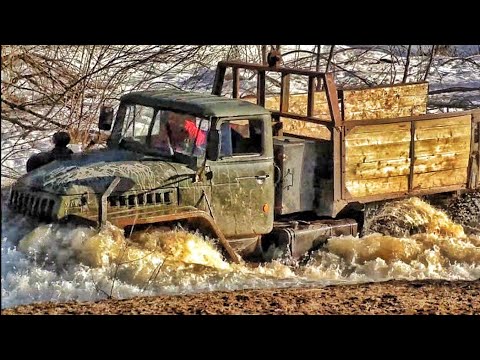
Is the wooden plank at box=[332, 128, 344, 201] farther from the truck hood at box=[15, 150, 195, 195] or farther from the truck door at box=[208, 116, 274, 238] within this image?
the truck hood at box=[15, 150, 195, 195]

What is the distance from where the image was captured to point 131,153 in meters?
8.84

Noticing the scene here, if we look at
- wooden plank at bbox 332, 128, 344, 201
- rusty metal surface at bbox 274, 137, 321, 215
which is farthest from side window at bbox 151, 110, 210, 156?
wooden plank at bbox 332, 128, 344, 201

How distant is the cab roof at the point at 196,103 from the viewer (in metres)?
8.52

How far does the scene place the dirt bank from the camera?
7023mm

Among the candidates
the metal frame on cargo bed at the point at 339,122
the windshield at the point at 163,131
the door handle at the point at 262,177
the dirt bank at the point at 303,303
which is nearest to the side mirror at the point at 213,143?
the windshield at the point at 163,131

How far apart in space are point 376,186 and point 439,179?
40.5 inches

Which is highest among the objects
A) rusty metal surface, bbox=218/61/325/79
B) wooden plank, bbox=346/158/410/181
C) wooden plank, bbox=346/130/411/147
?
rusty metal surface, bbox=218/61/325/79

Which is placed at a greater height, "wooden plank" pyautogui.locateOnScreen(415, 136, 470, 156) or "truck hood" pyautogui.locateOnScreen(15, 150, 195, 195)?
"truck hood" pyautogui.locateOnScreen(15, 150, 195, 195)

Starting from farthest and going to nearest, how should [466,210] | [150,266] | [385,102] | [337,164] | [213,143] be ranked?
[385,102] < [466,210] < [337,164] < [213,143] < [150,266]

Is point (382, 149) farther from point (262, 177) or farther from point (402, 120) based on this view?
point (262, 177)

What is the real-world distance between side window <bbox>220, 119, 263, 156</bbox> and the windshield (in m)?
0.21

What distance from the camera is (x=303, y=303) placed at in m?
7.34

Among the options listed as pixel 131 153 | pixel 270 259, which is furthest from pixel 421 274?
pixel 131 153

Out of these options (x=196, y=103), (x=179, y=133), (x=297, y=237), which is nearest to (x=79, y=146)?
(x=179, y=133)
